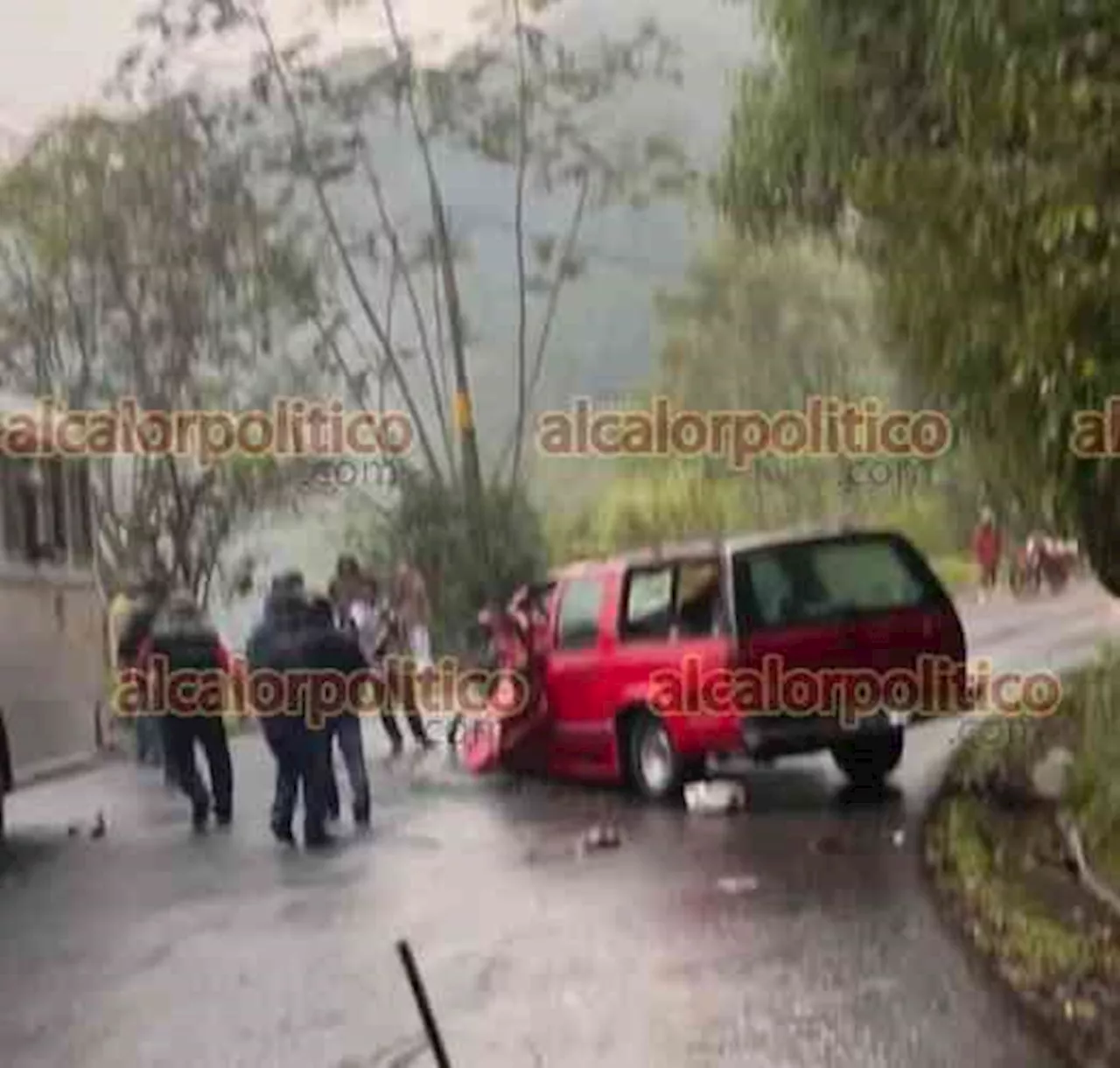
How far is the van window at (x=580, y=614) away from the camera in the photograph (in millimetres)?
1669

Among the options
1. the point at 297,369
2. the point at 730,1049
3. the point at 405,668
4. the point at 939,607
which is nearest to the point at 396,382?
the point at 297,369

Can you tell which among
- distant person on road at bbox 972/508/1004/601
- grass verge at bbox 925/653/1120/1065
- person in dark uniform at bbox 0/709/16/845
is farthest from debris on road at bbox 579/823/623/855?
person in dark uniform at bbox 0/709/16/845

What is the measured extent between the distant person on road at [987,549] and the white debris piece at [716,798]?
27 centimetres

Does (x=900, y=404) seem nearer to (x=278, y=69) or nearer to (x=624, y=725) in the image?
(x=624, y=725)

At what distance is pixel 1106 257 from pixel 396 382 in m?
0.60

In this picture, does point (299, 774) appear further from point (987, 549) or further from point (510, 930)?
point (987, 549)

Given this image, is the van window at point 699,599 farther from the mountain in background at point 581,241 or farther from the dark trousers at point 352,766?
the dark trousers at point 352,766

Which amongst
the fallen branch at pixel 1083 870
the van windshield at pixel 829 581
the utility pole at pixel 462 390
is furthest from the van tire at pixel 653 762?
the fallen branch at pixel 1083 870

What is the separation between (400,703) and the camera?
5.43 ft

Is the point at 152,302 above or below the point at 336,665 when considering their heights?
above

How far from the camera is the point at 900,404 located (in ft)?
5.36

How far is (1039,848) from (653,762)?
34 centimetres

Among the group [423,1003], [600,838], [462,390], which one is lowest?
[423,1003]

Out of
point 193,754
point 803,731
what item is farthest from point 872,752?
point 193,754
